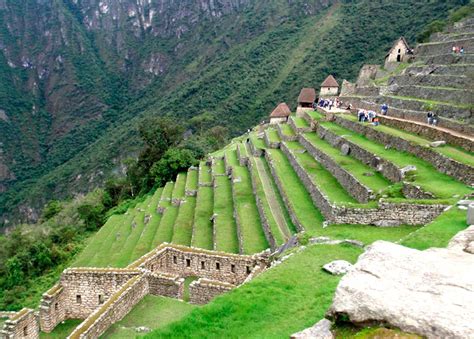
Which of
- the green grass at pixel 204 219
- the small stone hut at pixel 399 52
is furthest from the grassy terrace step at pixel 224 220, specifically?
the small stone hut at pixel 399 52

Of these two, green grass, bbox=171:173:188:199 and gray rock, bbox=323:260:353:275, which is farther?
green grass, bbox=171:173:188:199

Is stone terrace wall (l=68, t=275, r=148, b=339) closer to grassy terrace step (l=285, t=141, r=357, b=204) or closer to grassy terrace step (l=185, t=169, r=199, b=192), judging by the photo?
grassy terrace step (l=285, t=141, r=357, b=204)

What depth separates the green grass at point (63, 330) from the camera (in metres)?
12.8

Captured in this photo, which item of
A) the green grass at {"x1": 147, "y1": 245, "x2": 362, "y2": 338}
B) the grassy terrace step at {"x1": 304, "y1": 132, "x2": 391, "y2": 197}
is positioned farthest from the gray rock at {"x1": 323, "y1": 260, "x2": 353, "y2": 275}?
the grassy terrace step at {"x1": 304, "y1": 132, "x2": 391, "y2": 197}

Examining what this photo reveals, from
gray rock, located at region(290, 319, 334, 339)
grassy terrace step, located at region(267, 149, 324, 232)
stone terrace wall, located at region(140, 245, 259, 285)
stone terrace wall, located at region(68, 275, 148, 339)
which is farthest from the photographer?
grassy terrace step, located at region(267, 149, 324, 232)

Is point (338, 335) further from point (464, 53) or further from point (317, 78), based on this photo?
point (317, 78)

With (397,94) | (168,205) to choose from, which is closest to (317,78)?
(397,94)

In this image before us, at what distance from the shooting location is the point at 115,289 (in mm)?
12766

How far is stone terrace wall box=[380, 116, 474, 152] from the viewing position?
16491 millimetres

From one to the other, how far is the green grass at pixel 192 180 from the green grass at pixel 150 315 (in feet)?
56.1

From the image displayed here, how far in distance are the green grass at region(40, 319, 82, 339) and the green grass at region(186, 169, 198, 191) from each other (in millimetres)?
16250

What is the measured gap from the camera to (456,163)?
14.2 metres

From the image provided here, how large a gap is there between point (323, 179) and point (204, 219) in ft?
21.7

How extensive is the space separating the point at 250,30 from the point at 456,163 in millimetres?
174691
